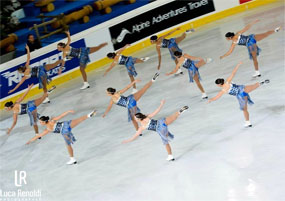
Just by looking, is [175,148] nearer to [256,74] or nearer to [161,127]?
[161,127]

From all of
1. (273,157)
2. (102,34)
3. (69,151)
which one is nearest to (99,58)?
(102,34)

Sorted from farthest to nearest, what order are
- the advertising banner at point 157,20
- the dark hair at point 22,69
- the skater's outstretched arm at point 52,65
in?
the advertising banner at point 157,20, the skater's outstretched arm at point 52,65, the dark hair at point 22,69

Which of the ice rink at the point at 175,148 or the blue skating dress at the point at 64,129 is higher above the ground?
the blue skating dress at the point at 64,129

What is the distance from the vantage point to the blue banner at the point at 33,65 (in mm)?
18219

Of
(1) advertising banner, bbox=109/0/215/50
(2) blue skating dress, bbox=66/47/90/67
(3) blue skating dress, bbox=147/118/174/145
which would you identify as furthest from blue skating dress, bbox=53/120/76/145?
(1) advertising banner, bbox=109/0/215/50

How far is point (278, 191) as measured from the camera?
9508 mm

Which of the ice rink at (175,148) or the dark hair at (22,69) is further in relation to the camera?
the dark hair at (22,69)

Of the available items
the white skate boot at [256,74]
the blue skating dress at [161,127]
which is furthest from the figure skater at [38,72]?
the blue skating dress at [161,127]

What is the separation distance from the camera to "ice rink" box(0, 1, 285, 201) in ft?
34.5

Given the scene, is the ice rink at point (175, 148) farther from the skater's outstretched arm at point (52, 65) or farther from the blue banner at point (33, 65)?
the blue banner at point (33, 65)

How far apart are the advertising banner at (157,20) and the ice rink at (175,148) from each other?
93.5 inches

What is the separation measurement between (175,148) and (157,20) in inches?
356

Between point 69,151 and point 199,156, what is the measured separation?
9.72 ft

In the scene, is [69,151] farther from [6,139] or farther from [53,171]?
[6,139]
